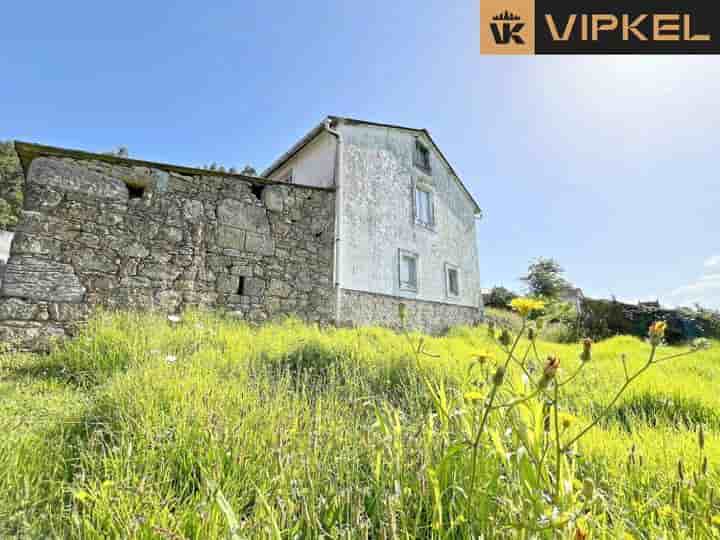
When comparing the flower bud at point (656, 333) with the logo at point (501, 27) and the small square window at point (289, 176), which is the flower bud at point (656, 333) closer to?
the logo at point (501, 27)

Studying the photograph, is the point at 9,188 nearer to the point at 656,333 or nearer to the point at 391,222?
the point at 391,222

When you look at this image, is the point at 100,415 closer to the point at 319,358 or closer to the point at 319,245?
the point at 319,358

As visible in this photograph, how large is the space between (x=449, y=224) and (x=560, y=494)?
1182 cm

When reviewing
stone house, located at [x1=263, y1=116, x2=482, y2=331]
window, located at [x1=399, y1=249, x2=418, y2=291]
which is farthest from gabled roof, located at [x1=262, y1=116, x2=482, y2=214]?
window, located at [x1=399, y1=249, x2=418, y2=291]

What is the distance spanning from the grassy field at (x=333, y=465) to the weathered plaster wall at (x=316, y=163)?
691 cm

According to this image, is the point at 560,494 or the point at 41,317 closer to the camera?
the point at 560,494

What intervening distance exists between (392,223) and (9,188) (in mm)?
26165

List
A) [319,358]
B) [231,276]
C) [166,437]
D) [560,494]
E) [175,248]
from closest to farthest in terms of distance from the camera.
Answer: [560,494] → [166,437] → [319,358] → [175,248] → [231,276]

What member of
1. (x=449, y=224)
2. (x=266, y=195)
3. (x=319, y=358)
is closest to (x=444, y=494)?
(x=319, y=358)

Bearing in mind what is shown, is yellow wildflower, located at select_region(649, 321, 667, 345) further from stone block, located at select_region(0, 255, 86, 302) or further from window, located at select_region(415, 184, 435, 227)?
window, located at select_region(415, 184, 435, 227)

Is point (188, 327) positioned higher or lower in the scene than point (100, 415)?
higher

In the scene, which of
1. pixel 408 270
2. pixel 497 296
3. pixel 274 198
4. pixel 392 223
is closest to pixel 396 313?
pixel 408 270

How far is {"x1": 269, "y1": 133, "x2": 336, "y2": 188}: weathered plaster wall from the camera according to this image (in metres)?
9.26

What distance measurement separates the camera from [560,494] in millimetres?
969
